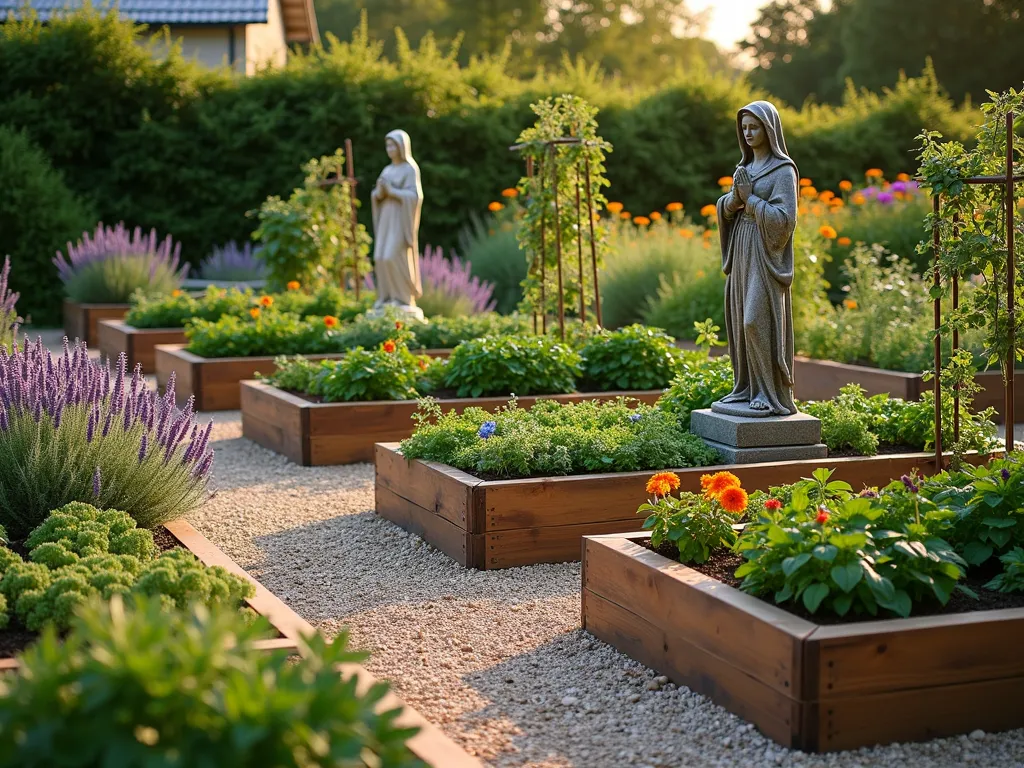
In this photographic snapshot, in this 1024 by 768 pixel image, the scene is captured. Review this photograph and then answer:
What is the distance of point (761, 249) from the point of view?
18.4ft

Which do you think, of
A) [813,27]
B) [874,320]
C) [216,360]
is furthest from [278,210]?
[813,27]

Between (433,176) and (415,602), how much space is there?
13.8 metres

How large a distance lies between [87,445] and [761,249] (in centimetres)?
321

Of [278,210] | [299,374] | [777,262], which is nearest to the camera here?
[777,262]

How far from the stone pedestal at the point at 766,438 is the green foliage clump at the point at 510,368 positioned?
218 cm

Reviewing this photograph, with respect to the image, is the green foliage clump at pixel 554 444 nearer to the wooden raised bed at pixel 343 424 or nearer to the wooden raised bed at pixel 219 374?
the wooden raised bed at pixel 343 424

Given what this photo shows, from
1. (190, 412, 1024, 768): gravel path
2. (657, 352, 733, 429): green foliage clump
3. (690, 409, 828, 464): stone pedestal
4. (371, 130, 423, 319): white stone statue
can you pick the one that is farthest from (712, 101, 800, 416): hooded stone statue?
(371, 130, 423, 319): white stone statue

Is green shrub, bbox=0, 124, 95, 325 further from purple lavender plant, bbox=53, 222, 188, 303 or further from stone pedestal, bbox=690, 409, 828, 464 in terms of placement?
stone pedestal, bbox=690, 409, 828, 464

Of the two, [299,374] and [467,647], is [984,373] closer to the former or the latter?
[299,374]

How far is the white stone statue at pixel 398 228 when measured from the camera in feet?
36.2

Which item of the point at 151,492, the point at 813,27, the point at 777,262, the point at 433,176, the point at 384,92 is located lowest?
the point at 151,492

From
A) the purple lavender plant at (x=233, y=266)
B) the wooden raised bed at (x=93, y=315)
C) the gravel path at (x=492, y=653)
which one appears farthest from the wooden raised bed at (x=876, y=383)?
the purple lavender plant at (x=233, y=266)

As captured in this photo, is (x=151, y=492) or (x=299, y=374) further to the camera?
(x=299, y=374)

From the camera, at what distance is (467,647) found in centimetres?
433
